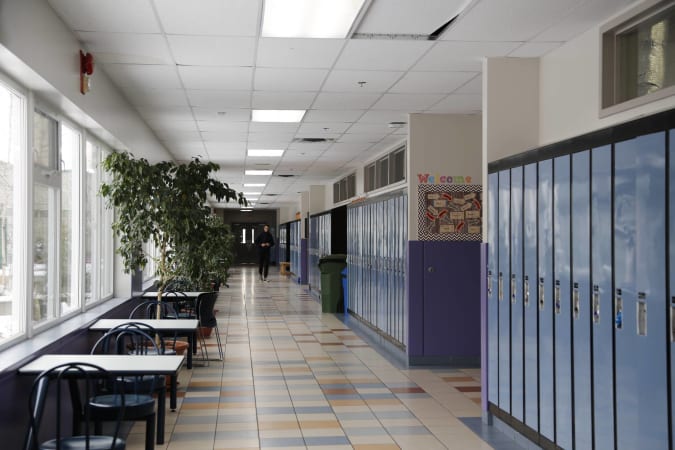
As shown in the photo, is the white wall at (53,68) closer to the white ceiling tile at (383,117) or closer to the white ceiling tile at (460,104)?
the white ceiling tile at (383,117)

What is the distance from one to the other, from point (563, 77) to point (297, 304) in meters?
→ 11.4

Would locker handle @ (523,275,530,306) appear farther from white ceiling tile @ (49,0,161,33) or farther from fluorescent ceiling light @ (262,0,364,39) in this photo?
white ceiling tile @ (49,0,161,33)

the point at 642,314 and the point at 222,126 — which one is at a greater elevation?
the point at 222,126

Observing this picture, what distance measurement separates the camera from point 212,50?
6125 mm

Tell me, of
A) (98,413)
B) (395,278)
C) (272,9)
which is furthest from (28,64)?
(395,278)

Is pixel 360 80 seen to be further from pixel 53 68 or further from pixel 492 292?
pixel 53 68

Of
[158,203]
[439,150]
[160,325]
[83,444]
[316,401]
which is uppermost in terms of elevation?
[439,150]

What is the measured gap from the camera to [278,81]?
24.0 feet

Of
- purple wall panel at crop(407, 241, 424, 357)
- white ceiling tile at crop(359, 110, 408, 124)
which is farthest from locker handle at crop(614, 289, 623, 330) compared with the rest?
white ceiling tile at crop(359, 110, 408, 124)

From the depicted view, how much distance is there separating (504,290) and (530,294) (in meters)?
0.53

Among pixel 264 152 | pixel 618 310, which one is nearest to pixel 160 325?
pixel 618 310

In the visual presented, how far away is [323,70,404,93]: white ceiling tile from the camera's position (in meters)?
6.97

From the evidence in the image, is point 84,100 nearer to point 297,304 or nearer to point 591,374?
point 591,374

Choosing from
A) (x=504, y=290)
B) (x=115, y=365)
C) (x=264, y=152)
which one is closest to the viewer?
(x=115, y=365)
